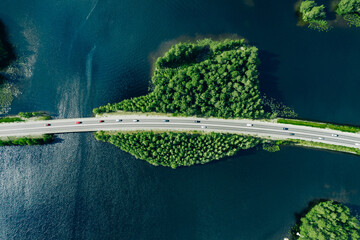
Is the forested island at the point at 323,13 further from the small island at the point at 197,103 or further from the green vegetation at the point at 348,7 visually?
the small island at the point at 197,103

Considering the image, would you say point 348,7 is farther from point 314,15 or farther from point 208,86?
point 208,86

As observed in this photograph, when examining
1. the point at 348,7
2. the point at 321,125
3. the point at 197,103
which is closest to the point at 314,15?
the point at 348,7

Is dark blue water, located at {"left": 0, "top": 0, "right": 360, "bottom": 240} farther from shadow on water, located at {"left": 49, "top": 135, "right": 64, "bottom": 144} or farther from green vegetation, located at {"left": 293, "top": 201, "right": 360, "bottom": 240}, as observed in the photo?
green vegetation, located at {"left": 293, "top": 201, "right": 360, "bottom": 240}

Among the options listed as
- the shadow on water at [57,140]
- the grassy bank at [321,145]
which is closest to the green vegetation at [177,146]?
the grassy bank at [321,145]

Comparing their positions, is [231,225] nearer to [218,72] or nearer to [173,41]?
[218,72]

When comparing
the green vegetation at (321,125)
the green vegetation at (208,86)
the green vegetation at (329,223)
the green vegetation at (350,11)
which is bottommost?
the green vegetation at (329,223)

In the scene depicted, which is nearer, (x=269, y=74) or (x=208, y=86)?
(x=208, y=86)
